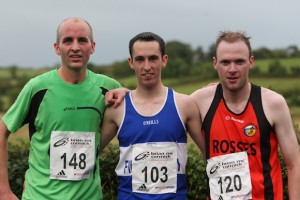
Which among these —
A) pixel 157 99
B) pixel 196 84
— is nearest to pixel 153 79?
pixel 157 99

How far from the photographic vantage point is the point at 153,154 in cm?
481

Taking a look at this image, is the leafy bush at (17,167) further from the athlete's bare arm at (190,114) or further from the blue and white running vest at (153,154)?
the athlete's bare arm at (190,114)

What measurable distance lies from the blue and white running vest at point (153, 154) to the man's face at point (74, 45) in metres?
0.63

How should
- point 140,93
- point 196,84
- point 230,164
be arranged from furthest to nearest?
point 196,84
point 140,93
point 230,164

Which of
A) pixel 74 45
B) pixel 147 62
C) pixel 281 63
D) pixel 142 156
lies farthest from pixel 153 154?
pixel 281 63

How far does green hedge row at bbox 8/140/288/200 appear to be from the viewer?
21.2 ft

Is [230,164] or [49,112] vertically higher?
[49,112]

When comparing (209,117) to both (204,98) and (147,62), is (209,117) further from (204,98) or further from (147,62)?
(147,62)

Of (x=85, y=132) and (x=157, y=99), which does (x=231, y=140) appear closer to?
(x=157, y=99)

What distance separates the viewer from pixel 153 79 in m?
4.91

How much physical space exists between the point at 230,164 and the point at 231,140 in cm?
20

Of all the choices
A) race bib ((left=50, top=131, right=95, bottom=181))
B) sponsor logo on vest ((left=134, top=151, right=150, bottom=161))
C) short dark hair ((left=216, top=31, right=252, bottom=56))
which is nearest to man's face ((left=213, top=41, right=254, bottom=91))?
short dark hair ((left=216, top=31, right=252, bottom=56))

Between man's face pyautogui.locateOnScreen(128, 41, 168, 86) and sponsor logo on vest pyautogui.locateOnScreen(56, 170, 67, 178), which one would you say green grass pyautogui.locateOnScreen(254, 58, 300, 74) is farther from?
sponsor logo on vest pyautogui.locateOnScreen(56, 170, 67, 178)

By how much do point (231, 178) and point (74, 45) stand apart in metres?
1.75
